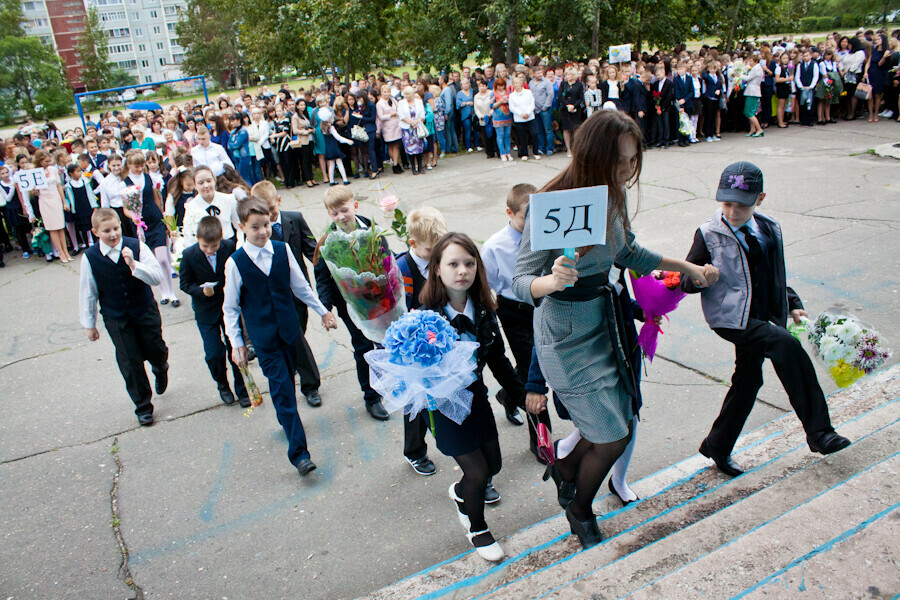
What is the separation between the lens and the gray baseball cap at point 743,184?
132 inches

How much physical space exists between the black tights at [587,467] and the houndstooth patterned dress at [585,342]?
0.23ft

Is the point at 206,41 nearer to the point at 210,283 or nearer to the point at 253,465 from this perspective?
the point at 210,283

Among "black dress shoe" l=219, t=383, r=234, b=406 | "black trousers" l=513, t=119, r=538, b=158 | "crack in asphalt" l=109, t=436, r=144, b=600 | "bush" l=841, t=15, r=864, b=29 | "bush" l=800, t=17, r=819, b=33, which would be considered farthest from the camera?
"bush" l=800, t=17, r=819, b=33

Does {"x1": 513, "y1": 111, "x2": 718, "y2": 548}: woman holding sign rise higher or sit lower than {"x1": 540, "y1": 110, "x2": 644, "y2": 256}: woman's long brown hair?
lower

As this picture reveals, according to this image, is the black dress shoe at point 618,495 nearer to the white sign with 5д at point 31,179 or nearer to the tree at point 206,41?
the white sign with 5д at point 31,179

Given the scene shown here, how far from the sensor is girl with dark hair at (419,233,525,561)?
338 centimetres

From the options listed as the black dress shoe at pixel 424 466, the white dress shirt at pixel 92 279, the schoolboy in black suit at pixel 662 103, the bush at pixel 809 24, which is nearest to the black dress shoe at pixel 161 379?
the white dress shirt at pixel 92 279

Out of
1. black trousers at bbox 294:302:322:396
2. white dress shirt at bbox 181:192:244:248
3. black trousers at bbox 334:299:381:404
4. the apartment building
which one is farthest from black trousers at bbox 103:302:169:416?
the apartment building

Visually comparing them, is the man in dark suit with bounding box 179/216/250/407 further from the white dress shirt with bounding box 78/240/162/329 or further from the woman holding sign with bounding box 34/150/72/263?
the woman holding sign with bounding box 34/150/72/263

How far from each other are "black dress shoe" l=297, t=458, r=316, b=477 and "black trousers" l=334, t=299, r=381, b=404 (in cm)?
90

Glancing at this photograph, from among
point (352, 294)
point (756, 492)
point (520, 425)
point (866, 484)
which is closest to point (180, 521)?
point (352, 294)

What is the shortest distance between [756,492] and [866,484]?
0.52 metres

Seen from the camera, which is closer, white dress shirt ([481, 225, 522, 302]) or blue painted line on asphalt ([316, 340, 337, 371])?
white dress shirt ([481, 225, 522, 302])

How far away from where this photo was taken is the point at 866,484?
9.79ft
